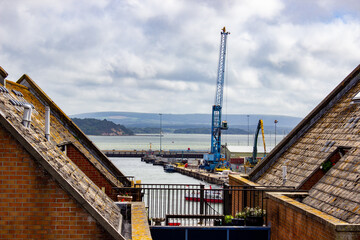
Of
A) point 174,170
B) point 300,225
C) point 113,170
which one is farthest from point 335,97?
point 174,170

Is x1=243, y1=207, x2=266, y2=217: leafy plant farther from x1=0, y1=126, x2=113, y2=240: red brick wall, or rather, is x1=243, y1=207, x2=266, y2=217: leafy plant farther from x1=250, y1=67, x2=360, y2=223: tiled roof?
x1=0, y1=126, x2=113, y2=240: red brick wall

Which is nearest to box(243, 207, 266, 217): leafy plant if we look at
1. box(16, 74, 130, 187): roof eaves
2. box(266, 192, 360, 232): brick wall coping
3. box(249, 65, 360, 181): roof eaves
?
box(266, 192, 360, 232): brick wall coping

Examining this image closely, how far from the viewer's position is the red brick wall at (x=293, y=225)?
33.3 ft

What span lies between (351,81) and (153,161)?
159 meters

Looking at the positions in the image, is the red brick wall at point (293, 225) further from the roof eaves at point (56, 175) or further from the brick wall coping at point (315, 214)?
the roof eaves at point (56, 175)

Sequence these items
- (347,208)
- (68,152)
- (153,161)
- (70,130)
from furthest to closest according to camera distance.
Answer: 1. (153,161)
2. (70,130)
3. (68,152)
4. (347,208)

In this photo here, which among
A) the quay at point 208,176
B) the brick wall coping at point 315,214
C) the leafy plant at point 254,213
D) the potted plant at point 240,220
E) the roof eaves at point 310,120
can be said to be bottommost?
the quay at point 208,176

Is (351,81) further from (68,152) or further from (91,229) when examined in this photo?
(91,229)

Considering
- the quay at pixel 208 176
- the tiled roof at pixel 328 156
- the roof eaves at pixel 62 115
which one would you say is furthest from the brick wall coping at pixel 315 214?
the quay at pixel 208 176

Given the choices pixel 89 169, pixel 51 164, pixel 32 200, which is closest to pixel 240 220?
pixel 89 169

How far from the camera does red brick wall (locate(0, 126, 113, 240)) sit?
7.69 meters

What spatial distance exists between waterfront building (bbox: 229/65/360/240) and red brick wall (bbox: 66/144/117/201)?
5.43 m

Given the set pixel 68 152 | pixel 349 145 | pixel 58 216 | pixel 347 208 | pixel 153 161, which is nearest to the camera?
pixel 58 216

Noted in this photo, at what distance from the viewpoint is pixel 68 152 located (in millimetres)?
17609
